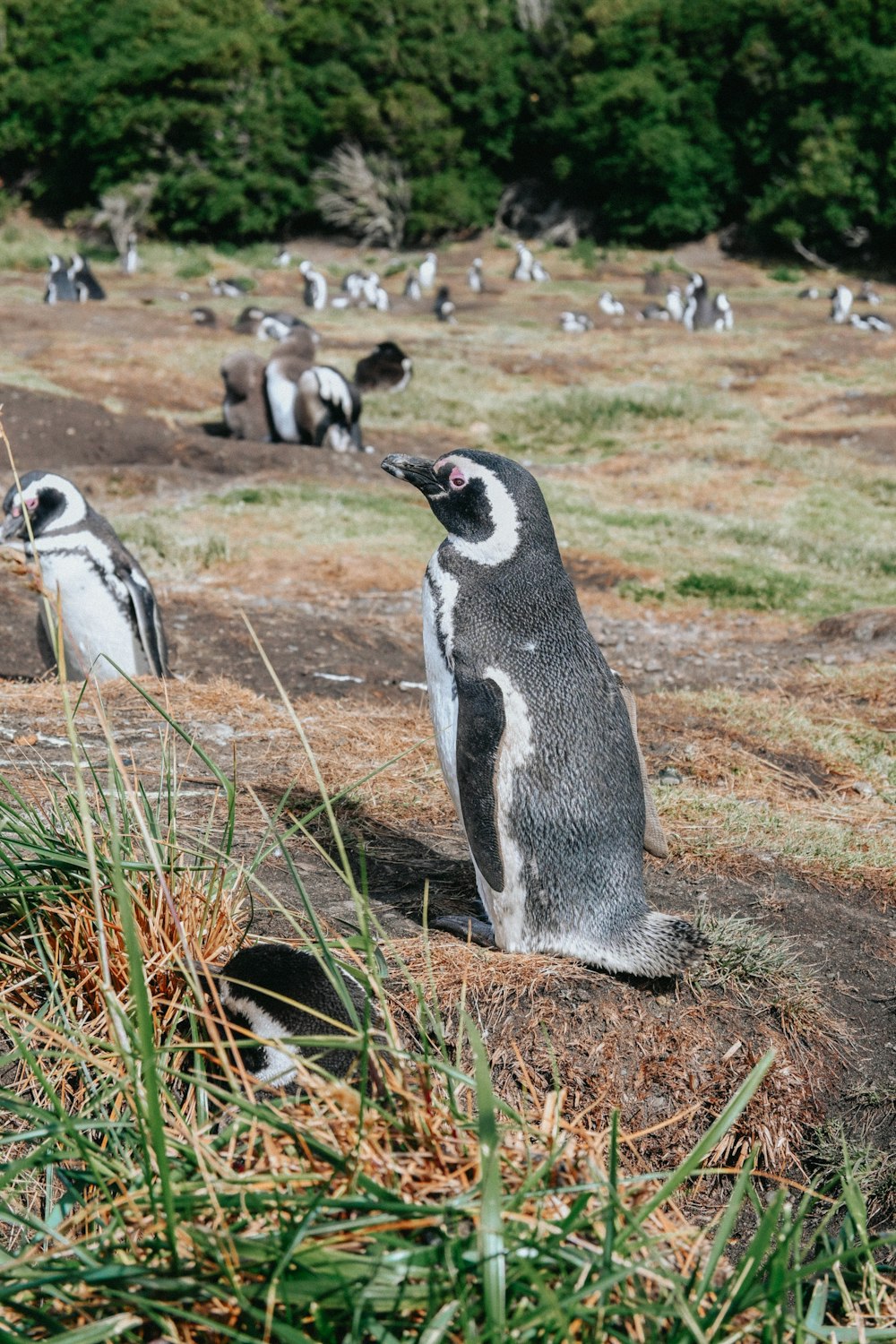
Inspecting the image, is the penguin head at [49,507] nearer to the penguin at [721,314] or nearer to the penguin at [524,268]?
the penguin at [721,314]

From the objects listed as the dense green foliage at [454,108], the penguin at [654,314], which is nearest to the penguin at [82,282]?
the penguin at [654,314]

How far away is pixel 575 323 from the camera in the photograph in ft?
77.6

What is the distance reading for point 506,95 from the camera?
131 ft

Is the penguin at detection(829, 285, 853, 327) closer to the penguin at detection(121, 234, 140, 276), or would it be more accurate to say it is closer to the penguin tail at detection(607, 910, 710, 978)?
the penguin at detection(121, 234, 140, 276)

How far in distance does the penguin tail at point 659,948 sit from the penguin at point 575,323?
21.4 meters

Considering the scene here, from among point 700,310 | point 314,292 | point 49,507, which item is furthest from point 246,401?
point 700,310

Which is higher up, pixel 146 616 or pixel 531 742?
pixel 531 742

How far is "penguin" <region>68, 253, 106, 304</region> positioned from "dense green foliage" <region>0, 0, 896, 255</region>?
505 inches

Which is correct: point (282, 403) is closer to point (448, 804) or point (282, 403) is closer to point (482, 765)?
point (448, 804)

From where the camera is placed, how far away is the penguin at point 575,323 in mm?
23484

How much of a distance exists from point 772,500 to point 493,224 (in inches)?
1273

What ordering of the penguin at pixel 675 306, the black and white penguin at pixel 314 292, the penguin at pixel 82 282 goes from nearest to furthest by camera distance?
the penguin at pixel 82 282 < the black and white penguin at pixel 314 292 < the penguin at pixel 675 306

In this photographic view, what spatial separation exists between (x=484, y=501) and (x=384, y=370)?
13077 mm

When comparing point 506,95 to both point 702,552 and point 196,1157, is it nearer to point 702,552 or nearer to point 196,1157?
point 702,552
